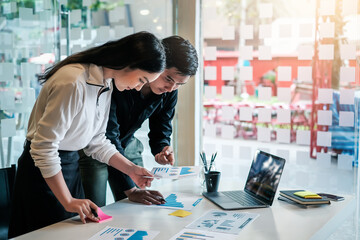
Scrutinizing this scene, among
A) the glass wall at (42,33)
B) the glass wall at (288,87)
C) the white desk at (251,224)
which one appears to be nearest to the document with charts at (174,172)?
the white desk at (251,224)

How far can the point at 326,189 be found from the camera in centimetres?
314

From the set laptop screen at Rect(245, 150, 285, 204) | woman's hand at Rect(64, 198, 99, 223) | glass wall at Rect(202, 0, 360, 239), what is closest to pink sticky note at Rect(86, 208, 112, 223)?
woman's hand at Rect(64, 198, 99, 223)

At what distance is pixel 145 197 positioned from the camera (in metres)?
2.01

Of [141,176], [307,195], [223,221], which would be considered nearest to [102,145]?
[141,176]

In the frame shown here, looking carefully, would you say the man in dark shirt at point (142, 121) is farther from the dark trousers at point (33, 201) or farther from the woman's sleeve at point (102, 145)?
the dark trousers at point (33, 201)

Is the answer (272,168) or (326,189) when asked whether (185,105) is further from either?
(272,168)

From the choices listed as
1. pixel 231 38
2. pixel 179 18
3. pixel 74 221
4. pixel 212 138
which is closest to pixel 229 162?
pixel 212 138

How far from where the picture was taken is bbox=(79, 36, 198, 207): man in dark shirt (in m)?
2.13

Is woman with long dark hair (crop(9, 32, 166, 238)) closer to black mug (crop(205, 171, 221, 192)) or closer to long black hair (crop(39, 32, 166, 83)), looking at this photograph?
long black hair (crop(39, 32, 166, 83))

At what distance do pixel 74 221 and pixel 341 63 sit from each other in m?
2.10

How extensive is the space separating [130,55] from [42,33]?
1.89m

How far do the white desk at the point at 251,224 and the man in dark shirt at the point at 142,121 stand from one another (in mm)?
173

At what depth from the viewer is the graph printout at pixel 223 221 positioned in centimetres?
165

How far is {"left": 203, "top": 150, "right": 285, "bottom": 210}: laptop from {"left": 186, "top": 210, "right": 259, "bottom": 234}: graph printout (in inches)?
3.1
